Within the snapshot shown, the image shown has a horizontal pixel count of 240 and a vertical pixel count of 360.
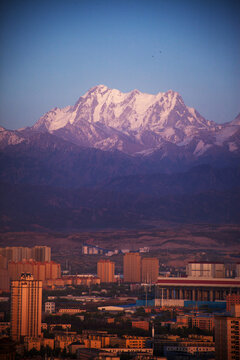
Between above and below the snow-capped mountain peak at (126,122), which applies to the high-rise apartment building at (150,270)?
below

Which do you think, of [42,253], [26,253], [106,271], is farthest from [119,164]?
[106,271]

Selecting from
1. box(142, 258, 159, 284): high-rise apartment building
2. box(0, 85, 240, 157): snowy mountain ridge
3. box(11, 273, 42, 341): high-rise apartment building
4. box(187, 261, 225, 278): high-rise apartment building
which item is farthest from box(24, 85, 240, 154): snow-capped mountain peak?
box(11, 273, 42, 341): high-rise apartment building

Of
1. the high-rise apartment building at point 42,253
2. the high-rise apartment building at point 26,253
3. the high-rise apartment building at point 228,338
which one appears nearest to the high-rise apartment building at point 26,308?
the high-rise apartment building at point 228,338

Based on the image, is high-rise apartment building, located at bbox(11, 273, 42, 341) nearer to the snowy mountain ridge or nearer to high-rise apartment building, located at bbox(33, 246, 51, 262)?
high-rise apartment building, located at bbox(33, 246, 51, 262)

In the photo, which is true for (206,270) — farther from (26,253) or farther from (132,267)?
(26,253)

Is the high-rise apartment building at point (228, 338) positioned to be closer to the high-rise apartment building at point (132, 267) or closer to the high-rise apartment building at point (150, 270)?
the high-rise apartment building at point (150, 270)

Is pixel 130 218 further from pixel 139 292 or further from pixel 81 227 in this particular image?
pixel 139 292
